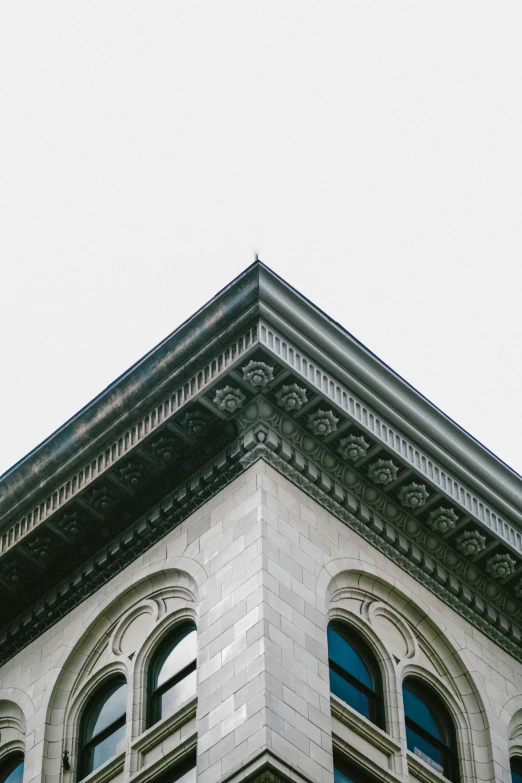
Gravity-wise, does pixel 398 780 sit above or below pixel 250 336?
below

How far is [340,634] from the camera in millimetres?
28562

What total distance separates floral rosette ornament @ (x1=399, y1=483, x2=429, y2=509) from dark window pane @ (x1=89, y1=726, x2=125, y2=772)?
18.6 ft

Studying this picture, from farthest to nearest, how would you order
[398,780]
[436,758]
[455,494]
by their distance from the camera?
[455,494] → [436,758] → [398,780]

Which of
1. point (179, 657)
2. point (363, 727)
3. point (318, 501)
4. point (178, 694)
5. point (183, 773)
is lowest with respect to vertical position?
point (183, 773)

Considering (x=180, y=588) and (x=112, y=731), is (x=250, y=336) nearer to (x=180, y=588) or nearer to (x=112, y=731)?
(x=180, y=588)

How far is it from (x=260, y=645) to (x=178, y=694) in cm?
225

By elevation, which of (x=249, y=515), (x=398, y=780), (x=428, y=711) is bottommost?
(x=398, y=780)

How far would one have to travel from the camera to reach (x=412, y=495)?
30750 millimetres

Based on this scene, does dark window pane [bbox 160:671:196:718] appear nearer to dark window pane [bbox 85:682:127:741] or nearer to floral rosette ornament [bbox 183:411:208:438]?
dark window pane [bbox 85:682:127:741]

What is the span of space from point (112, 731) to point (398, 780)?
4237mm

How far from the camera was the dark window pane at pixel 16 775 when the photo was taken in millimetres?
29688

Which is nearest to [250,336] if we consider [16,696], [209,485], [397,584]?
[209,485]

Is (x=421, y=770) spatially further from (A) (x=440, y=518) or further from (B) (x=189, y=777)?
(A) (x=440, y=518)

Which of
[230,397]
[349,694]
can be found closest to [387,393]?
[230,397]
